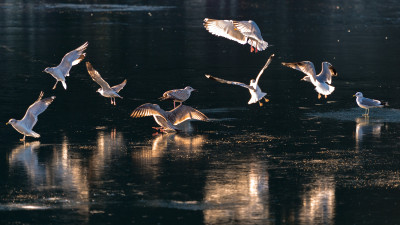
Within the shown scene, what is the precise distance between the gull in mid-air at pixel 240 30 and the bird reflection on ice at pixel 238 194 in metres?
5.74

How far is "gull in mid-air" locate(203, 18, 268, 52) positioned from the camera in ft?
67.4

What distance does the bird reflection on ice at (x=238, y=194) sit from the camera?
12.4 meters

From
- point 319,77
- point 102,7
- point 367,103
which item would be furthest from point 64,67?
point 102,7

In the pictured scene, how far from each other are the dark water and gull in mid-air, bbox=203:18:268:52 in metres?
1.59

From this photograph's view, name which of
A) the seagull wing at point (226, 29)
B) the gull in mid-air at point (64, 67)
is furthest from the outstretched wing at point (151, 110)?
the seagull wing at point (226, 29)

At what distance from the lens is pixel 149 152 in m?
16.5

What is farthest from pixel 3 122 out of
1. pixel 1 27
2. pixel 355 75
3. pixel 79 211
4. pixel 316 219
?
pixel 1 27

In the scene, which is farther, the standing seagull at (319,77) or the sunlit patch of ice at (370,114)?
the standing seagull at (319,77)

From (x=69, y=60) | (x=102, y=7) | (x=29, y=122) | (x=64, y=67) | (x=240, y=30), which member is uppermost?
(x=102, y=7)

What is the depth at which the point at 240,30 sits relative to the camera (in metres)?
20.6

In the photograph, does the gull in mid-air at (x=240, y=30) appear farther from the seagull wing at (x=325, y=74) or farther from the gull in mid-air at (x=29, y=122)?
the gull in mid-air at (x=29, y=122)

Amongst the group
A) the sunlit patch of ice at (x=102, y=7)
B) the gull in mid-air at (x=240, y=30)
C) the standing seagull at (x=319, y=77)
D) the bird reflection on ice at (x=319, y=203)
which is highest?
the sunlit patch of ice at (x=102, y=7)

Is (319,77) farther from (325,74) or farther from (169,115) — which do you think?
(169,115)

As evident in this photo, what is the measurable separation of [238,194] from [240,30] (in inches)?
304
